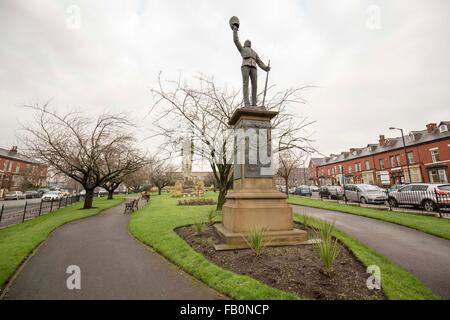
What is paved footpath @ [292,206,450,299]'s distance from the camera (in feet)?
14.0

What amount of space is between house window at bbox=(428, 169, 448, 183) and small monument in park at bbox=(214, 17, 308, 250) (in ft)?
121

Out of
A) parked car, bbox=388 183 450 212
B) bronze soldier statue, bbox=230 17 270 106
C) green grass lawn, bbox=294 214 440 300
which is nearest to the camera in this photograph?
green grass lawn, bbox=294 214 440 300

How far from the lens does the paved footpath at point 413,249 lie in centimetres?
428

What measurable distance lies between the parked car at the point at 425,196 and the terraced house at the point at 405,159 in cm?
176

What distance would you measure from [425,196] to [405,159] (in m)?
28.1

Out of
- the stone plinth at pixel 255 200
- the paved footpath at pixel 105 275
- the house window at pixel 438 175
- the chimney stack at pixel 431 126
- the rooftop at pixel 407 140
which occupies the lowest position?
the paved footpath at pixel 105 275

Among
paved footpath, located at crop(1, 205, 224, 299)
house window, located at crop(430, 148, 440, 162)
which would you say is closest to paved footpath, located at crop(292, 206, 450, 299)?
paved footpath, located at crop(1, 205, 224, 299)

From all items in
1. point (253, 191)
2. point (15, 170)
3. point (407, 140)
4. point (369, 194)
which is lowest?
point (369, 194)

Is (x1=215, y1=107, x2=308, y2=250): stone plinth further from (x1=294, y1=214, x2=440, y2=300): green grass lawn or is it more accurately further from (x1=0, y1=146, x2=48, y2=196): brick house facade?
(x1=0, y1=146, x2=48, y2=196): brick house facade

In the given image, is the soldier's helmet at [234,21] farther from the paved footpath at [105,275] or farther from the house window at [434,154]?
the house window at [434,154]

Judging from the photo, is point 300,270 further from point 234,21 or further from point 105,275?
point 234,21

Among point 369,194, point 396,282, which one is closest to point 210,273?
point 396,282

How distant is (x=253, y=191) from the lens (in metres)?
6.43

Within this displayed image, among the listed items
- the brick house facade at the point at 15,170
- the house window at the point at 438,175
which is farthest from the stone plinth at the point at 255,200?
the brick house facade at the point at 15,170
